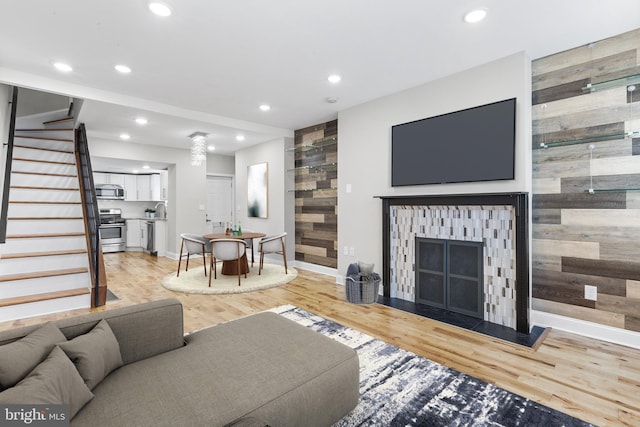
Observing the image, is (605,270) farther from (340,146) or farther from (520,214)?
(340,146)

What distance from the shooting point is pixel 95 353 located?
1352mm

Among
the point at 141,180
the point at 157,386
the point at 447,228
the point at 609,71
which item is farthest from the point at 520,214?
the point at 141,180

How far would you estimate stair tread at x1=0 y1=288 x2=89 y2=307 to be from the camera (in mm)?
3226

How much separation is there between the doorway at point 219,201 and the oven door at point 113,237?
2.33 metres

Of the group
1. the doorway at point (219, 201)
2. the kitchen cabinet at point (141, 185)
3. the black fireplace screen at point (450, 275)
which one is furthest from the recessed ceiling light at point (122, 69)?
the kitchen cabinet at point (141, 185)

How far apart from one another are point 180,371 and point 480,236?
2.96 m

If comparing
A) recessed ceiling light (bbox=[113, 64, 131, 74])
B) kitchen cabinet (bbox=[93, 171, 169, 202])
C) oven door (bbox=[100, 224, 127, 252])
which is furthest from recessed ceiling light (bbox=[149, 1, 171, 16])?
oven door (bbox=[100, 224, 127, 252])

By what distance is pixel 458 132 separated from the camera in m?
3.29

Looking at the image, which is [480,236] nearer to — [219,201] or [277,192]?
[277,192]

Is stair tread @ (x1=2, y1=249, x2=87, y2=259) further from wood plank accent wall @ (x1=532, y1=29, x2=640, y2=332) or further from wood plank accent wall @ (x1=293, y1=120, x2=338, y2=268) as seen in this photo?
wood plank accent wall @ (x1=532, y1=29, x2=640, y2=332)

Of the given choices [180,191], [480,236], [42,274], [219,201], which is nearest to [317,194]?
[480,236]

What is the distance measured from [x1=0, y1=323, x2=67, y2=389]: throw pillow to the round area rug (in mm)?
2764

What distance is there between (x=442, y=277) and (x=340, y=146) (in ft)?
7.69

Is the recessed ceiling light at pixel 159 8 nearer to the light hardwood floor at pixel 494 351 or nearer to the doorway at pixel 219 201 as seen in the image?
the light hardwood floor at pixel 494 351
